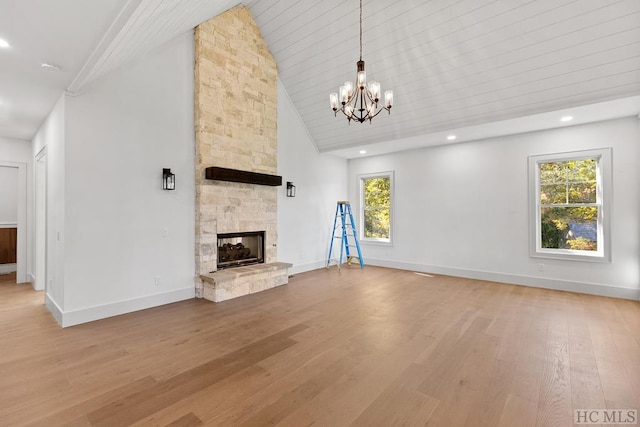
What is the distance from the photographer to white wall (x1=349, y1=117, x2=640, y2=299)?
448cm

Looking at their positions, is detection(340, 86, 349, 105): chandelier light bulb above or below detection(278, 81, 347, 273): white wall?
above

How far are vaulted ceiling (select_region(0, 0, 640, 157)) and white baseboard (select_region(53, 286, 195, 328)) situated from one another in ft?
8.59

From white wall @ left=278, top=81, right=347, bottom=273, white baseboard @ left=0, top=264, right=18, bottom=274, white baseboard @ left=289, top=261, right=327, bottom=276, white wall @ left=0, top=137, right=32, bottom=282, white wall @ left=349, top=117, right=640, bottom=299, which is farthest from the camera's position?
white baseboard @ left=0, top=264, right=18, bottom=274

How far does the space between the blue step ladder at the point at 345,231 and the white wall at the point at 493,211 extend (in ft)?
1.53

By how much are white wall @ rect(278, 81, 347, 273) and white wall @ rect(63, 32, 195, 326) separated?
1974mm

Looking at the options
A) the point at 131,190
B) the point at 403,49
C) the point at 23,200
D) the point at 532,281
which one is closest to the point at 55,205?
the point at 131,190

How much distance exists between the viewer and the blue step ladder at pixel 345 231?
7.03 meters

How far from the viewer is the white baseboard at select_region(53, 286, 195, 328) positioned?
3410 mm

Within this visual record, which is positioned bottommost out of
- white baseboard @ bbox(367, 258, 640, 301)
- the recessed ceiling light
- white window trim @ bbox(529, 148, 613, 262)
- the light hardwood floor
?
the light hardwood floor

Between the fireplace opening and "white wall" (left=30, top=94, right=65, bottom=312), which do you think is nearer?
"white wall" (left=30, top=94, right=65, bottom=312)

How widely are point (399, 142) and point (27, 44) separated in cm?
550

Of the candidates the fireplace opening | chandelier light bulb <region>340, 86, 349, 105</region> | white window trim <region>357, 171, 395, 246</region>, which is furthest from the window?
chandelier light bulb <region>340, 86, 349, 105</region>

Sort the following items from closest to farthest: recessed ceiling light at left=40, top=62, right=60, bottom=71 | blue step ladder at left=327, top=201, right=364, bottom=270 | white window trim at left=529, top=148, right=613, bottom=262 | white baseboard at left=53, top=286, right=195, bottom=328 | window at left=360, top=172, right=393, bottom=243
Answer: recessed ceiling light at left=40, top=62, right=60, bottom=71, white baseboard at left=53, top=286, right=195, bottom=328, white window trim at left=529, top=148, right=613, bottom=262, blue step ladder at left=327, top=201, right=364, bottom=270, window at left=360, top=172, right=393, bottom=243

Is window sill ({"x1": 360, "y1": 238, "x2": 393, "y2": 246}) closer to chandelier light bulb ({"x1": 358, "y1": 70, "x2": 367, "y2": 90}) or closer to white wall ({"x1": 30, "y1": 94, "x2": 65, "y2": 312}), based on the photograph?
chandelier light bulb ({"x1": 358, "y1": 70, "x2": 367, "y2": 90})
